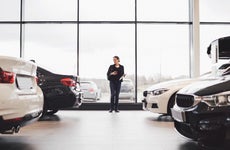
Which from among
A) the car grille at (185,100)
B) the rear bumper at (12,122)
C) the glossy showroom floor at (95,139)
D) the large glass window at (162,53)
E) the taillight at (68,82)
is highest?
the large glass window at (162,53)

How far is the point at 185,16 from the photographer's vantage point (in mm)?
9867

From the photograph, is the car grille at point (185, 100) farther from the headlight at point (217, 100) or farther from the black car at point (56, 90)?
the black car at point (56, 90)

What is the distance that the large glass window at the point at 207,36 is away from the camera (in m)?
9.67

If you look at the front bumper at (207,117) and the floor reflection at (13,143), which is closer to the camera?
the front bumper at (207,117)

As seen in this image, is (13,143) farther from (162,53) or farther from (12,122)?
Answer: (162,53)

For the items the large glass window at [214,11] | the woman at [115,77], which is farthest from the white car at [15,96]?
the large glass window at [214,11]

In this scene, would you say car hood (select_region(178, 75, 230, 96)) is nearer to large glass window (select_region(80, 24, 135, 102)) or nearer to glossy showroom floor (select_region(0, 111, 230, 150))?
glossy showroom floor (select_region(0, 111, 230, 150))

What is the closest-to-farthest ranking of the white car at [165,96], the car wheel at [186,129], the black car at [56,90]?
the car wheel at [186,129] → the white car at [165,96] → the black car at [56,90]

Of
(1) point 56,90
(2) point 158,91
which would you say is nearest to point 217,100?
(2) point 158,91

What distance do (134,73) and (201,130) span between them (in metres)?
6.89

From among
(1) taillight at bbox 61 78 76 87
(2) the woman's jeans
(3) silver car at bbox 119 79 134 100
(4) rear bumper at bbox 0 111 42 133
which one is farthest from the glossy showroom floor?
(3) silver car at bbox 119 79 134 100

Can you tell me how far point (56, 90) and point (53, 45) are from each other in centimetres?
377

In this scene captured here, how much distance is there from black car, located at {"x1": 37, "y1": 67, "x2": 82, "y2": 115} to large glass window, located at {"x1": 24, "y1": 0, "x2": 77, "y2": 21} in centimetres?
382

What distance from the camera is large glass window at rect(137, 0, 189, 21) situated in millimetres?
9758
